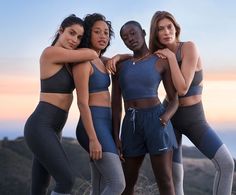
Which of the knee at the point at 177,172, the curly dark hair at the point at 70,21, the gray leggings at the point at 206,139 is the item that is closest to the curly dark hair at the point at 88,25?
the curly dark hair at the point at 70,21

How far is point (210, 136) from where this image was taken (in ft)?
15.0

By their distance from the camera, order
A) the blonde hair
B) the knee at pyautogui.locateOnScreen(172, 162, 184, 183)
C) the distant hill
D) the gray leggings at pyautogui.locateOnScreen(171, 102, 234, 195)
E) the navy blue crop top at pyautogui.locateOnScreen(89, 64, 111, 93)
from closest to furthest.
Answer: the navy blue crop top at pyautogui.locateOnScreen(89, 64, 111, 93), the blonde hair, the gray leggings at pyautogui.locateOnScreen(171, 102, 234, 195), the knee at pyautogui.locateOnScreen(172, 162, 184, 183), the distant hill

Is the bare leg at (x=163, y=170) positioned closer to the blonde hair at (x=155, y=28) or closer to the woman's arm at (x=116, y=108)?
the woman's arm at (x=116, y=108)

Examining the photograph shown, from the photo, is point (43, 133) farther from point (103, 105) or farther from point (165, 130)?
point (165, 130)

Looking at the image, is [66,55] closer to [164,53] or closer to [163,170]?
[164,53]

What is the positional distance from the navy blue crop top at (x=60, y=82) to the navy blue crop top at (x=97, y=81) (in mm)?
173

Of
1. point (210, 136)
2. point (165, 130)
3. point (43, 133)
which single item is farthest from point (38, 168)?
point (210, 136)

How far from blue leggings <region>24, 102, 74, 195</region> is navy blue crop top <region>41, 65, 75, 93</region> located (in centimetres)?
14

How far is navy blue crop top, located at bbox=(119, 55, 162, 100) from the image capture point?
411cm

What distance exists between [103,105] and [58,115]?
0.38 metres

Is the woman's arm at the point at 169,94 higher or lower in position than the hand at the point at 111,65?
lower

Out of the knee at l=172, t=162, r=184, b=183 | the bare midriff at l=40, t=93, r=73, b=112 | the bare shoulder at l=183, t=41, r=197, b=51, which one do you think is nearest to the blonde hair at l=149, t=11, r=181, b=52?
the bare shoulder at l=183, t=41, r=197, b=51

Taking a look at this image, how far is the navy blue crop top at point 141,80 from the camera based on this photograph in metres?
4.11

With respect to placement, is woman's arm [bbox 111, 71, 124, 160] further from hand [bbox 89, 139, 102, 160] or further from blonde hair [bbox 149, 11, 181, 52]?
blonde hair [bbox 149, 11, 181, 52]
